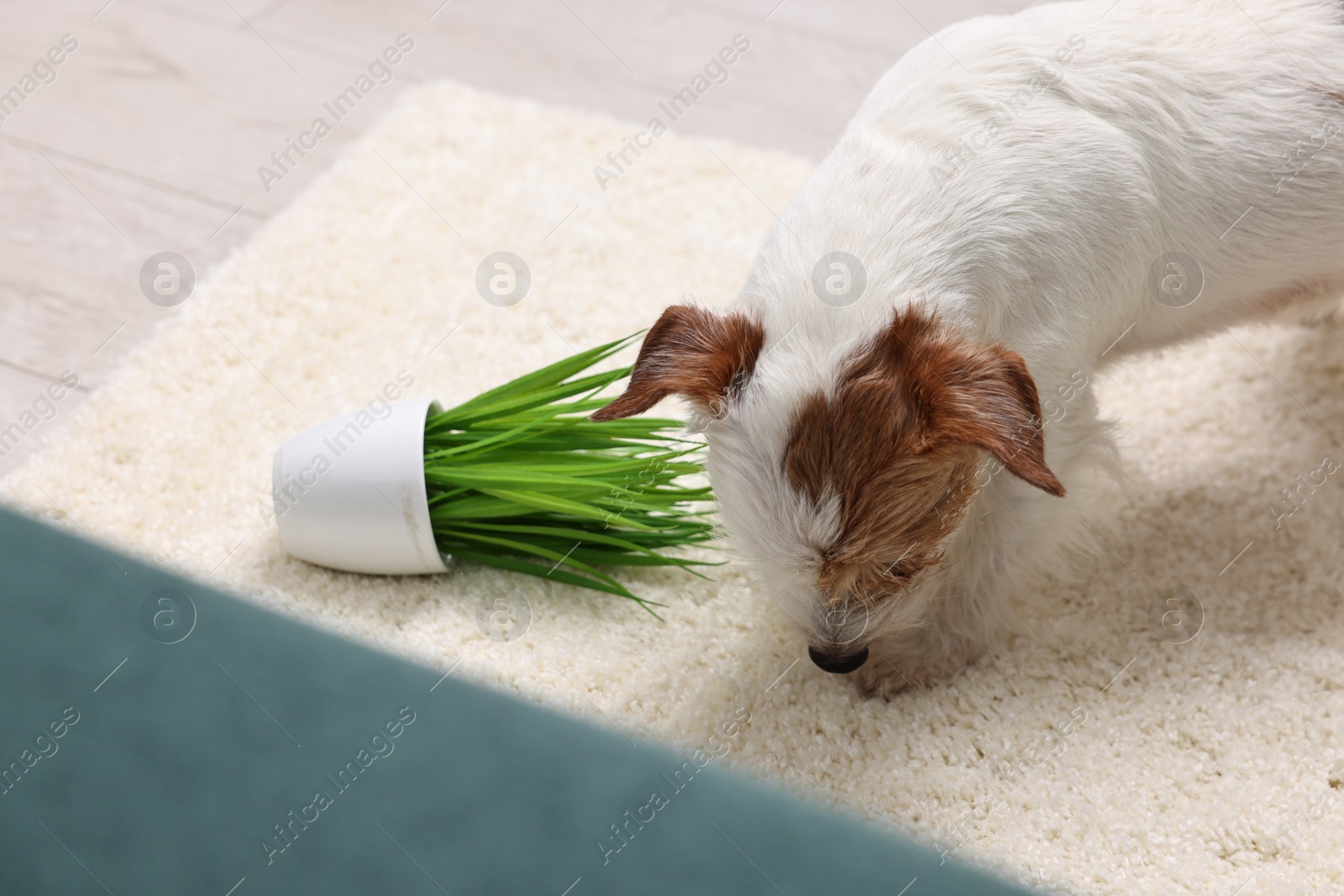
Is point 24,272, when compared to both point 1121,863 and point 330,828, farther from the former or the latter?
point 1121,863

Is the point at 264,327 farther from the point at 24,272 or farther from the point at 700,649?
the point at 700,649

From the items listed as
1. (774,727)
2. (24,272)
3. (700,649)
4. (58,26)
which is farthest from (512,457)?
(58,26)

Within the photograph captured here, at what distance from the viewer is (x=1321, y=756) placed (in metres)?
1.39

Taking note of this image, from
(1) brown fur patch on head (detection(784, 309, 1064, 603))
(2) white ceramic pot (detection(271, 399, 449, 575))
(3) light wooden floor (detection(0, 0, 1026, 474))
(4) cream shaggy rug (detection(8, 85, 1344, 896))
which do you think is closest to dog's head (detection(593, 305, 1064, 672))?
(1) brown fur patch on head (detection(784, 309, 1064, 603))

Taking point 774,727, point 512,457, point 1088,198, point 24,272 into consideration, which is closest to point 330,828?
point 774,727

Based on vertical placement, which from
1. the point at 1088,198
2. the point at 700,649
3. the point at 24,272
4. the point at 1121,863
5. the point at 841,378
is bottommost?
the point at 24,272

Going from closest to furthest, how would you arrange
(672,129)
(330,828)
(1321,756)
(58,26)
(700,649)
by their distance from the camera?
1. (330,828)
2. (1321,756)
3. (700,649)
4. (672,129)
5. (58,26)

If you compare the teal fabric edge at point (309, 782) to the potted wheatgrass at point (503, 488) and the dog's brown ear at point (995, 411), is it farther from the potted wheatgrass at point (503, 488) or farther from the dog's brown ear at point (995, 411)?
the potted wheatgrass at point (503, 488)

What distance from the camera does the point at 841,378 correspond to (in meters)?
1.12

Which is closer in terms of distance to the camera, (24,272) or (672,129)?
(24,272)

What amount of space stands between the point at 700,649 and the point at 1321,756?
31.8 inches

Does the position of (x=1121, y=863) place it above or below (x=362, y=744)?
below

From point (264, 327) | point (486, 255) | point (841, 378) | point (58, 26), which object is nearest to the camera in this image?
point (841, 378)

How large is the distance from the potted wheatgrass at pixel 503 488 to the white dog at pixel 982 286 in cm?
33
